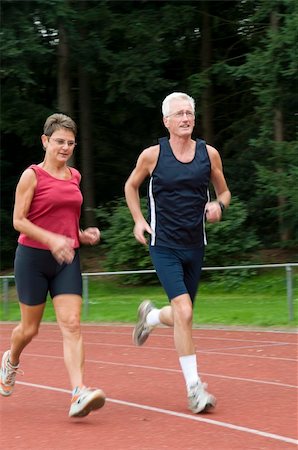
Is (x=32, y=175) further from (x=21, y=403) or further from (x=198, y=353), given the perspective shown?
(x=198, y=353)

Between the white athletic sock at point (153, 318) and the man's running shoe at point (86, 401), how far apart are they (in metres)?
1.47

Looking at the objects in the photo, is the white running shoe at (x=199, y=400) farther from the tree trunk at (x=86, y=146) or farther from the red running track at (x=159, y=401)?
the tree trunk at (x=86, y=146)

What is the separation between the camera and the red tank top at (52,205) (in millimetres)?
6234

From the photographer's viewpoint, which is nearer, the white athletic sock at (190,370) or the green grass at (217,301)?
the white athletic sock at (190,370)

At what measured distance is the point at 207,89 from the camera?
90.2 ft

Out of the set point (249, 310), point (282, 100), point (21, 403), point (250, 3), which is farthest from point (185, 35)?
point (21, 403)

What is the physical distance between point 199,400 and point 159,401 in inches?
29.3

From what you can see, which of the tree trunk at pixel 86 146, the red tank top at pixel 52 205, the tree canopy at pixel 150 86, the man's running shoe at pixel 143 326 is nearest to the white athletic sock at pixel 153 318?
the man's running shoe at pixel 143 326

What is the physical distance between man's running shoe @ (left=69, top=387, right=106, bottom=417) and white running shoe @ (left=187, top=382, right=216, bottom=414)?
631 millimetres

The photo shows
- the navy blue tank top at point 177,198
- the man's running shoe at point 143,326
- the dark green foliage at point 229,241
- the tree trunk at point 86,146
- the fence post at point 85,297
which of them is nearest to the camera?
the navy blue tank top at point 177,198

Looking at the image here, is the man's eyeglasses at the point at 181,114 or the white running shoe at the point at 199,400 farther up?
the man's eyeglasses at the point at 181,114

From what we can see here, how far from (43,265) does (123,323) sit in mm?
8239

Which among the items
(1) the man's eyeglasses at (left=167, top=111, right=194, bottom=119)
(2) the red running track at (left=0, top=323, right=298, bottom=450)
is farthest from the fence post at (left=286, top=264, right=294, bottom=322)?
(1) the man's eyeglasses at (left=167, top=111, right=194, bottom=119)

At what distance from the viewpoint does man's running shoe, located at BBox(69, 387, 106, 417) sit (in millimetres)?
5945
